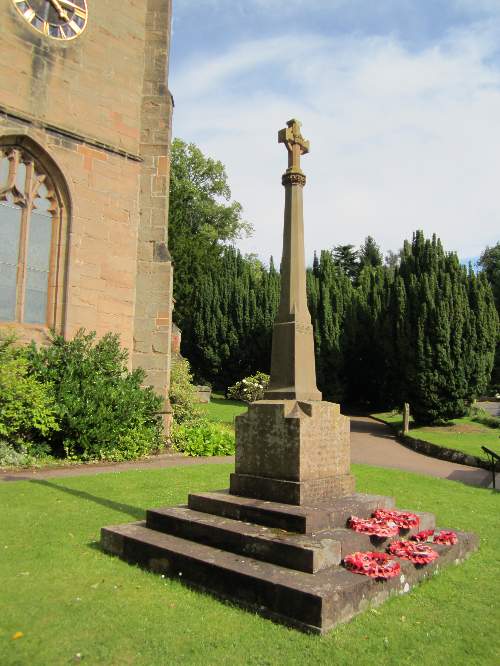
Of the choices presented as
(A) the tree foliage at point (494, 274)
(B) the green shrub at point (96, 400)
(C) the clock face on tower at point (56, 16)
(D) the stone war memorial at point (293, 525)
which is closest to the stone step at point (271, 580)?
(D) the stone war memorial at point (293, 525)

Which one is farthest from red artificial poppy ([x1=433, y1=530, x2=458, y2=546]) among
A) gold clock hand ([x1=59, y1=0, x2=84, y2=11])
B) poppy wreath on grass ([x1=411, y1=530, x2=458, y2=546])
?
gold clock hand ([x1=59, y1=0, x2=84, y2=11])

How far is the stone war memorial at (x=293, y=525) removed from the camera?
4.01 metres

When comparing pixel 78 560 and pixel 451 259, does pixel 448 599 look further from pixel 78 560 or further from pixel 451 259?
pixel 451 259

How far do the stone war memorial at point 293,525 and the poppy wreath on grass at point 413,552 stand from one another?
0.04 ft

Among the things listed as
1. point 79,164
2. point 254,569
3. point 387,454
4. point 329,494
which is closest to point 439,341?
point 387,454

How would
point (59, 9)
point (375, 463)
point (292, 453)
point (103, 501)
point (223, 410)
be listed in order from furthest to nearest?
point (223, 410) < point (375, 463) < point (59, 9) < point (103, 501) < point (292, 453)

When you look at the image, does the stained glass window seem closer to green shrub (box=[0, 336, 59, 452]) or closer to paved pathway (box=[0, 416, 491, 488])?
green shrub (box=[0, 336, 59, 452])

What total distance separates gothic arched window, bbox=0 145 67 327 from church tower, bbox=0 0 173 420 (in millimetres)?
22

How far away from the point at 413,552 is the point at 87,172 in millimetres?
11332

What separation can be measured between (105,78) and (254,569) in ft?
42.1

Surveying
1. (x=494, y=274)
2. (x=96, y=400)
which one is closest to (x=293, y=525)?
(x=96, y=400)

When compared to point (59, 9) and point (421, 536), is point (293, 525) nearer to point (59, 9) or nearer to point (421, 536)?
point (421, 536)

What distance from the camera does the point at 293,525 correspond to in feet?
15.3

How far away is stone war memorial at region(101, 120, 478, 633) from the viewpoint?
4012 mm
